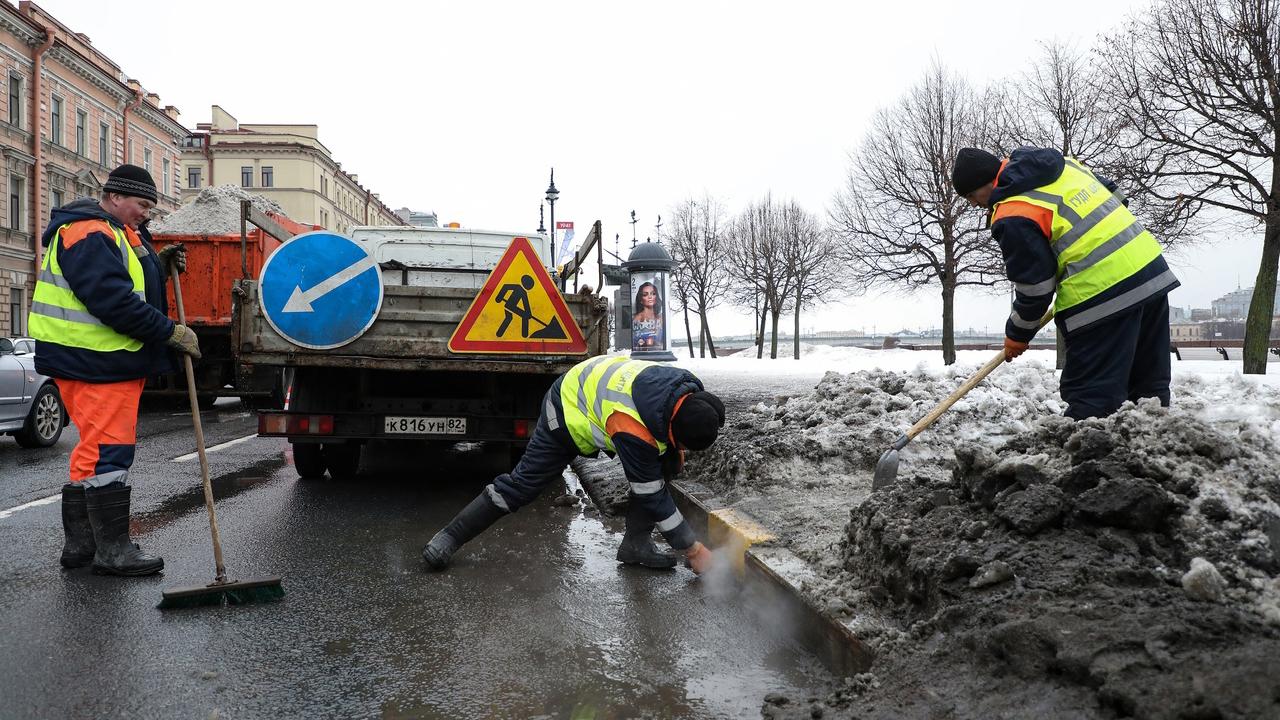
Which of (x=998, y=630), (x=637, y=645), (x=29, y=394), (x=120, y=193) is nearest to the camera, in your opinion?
(x=998, y=630)

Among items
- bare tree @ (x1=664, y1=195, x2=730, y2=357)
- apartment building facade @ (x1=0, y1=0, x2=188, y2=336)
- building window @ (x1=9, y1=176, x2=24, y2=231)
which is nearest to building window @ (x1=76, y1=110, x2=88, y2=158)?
apartment building facade @ (x1=0, y1=0, x2=188, y2=336)

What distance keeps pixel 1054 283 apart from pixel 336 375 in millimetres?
4902

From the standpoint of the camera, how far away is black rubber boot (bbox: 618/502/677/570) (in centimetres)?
455

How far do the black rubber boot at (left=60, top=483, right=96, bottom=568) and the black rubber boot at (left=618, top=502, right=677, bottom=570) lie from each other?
2632mm

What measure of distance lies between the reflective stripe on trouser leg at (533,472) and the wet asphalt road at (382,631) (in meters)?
0.39

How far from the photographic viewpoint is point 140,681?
3.01 meters

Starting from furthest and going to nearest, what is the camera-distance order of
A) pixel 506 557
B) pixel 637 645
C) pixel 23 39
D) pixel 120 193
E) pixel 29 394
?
pixel 23 39
pixel 29 394
pixel 506 557
pixel 120 193
pixel 637 645

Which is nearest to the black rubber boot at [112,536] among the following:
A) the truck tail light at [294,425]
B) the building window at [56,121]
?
the truck tail light at [294,425]

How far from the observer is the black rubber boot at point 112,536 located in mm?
4250

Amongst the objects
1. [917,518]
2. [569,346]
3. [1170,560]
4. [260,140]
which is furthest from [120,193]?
[260,140]

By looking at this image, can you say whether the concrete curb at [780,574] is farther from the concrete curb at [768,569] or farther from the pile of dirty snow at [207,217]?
the pile of dirty snow at [207,217]

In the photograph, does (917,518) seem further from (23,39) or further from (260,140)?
(260,140)

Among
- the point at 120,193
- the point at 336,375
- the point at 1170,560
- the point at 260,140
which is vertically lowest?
the point at 1170,560

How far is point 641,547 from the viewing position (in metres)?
4.59
